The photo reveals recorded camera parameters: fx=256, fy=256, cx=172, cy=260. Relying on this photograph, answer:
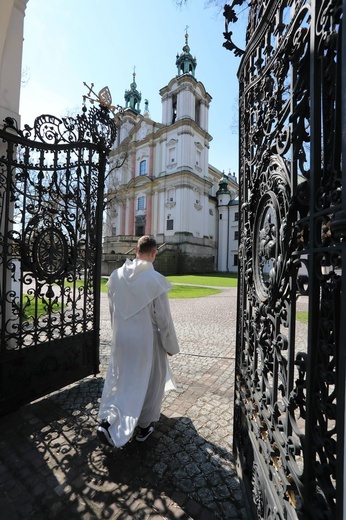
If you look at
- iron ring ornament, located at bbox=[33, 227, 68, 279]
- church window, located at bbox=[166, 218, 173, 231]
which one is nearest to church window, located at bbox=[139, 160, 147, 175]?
church window, located at bbox=[166, 218, 173, 231]

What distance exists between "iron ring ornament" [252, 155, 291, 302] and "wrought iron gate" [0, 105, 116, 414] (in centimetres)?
303

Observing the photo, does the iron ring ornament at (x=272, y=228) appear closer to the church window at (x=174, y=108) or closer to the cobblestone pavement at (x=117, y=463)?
the cobblestone pavement at (x=117, y=463)

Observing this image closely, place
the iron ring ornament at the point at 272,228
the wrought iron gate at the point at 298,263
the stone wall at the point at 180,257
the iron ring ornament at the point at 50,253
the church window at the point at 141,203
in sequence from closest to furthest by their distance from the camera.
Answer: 1. the wrought iron gate at the point at 298,263
2. the iron ring ornament at the point at 272,228
3. the iron ring ornament at the point at 50,253
4. the stone wall at the point at 180,257
5. the church window at the point at 141,203

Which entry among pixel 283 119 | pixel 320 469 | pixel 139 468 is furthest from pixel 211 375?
pixel 283 119

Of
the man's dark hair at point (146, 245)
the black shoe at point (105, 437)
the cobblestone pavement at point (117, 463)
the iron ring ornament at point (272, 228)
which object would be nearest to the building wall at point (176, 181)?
the cobblestone pavement at point (117, 463)

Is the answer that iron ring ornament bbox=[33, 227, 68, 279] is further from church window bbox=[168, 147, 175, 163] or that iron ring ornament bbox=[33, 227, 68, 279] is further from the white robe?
church window bbox=[168, 147, 175, 163]

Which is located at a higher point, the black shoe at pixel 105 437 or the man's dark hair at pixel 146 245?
the man's dark hair at pixel 146 245

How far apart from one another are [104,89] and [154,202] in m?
36.0

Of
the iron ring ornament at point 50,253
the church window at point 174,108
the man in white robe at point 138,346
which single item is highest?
the church window at point 174,108

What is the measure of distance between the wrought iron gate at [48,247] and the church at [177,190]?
85.4 feet

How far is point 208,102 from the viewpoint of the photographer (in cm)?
4031

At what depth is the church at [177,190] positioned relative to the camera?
36.2 metres

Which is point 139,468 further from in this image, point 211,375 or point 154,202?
point 154,202

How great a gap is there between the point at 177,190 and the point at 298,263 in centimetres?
3731
